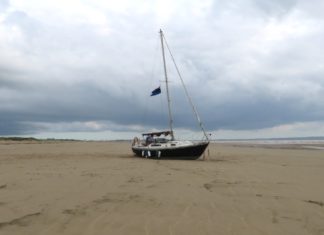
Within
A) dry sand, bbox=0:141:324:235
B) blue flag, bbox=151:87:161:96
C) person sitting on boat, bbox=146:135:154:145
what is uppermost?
blue flag, bbox=151:87:161:96

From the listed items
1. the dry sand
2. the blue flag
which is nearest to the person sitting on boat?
the blue flag

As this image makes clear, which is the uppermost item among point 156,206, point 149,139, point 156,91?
point 156,91

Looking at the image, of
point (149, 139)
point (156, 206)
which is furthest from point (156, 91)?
point (156, 206)

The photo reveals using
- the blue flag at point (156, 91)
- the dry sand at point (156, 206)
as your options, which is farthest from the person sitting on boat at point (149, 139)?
the dry sand at point (156, 206)

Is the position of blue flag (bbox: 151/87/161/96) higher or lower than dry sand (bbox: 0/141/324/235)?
higher

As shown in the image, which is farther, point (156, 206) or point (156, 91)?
point (156, 91)

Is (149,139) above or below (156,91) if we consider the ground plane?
below

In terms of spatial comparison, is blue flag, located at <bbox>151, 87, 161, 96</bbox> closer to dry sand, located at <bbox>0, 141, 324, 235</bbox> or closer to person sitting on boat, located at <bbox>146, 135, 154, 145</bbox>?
person sitting on boat, located at <bbox>146, 135, 154, 145</bbox>

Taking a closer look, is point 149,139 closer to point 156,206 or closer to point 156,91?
point 156,91

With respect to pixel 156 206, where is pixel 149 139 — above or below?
above

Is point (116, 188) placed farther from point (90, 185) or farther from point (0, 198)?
point (0, 198)

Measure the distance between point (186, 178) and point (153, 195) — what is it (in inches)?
159

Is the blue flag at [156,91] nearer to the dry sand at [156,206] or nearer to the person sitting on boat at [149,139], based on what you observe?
the person sitting on boat at [149,139]

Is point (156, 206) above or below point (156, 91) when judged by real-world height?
below
